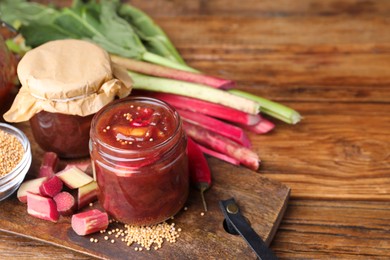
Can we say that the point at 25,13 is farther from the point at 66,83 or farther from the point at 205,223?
the point at 205,223

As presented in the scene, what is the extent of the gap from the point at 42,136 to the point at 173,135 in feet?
1.72

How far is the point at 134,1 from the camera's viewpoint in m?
3.06

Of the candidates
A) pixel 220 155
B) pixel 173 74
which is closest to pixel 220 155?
pixel 220 155

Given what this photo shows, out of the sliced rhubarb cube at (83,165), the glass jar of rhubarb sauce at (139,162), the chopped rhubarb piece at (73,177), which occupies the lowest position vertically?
the sliced rhubarb cube at (83,165)

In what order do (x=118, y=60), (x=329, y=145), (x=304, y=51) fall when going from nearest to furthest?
1. (x=329, y=145)
2. (x=118, y=60)
3. (x=304, y=51)

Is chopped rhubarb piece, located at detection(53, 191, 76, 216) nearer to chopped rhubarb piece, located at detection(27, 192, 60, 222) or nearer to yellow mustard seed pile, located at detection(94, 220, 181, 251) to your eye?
chopped rhubarb piece, located at detection(27, 192, 60, 222)

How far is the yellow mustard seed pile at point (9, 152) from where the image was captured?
1.93m

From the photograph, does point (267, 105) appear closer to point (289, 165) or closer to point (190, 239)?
point (289, 165)

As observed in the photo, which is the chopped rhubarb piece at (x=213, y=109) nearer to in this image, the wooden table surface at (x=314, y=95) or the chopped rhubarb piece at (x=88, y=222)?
the wooden table surface at (x=314, y=95)

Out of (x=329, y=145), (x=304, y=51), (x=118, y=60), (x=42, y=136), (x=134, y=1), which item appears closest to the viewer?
(x=42, y=136)

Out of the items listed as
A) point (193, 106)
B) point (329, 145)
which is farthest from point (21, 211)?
point (329, 145)

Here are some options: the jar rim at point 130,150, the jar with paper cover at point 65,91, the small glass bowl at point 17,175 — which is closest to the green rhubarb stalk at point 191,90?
the jar with paper cover at point 65,91

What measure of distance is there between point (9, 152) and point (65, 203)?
0.81ft

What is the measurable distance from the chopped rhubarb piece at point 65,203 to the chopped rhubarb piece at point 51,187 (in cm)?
2
